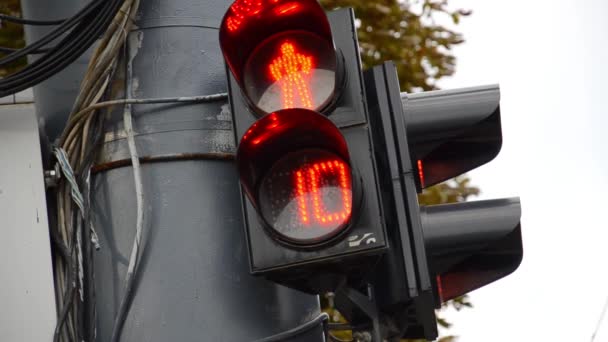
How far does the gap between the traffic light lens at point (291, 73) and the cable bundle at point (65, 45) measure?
1.74 feet

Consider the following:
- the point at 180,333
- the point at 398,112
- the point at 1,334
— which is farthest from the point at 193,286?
the point at 398,112

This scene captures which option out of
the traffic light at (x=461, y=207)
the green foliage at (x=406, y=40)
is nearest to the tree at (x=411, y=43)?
the green foliage at (x=406, y=40)

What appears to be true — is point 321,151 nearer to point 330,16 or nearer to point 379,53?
point 330,16

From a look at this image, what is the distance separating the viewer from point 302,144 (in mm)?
3152

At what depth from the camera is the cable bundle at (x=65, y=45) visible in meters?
3.51

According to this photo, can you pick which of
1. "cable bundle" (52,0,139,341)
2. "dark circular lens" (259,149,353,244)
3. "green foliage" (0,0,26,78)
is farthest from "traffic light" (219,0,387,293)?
"green foliage" (0,0,26,78)

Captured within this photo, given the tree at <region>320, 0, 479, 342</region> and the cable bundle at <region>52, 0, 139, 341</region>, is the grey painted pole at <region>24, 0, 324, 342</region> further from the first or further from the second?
the tree at <region>320, 0, 479, 342</region>

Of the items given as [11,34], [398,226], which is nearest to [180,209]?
[398,226]

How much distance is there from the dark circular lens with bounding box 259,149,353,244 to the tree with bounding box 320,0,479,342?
5.10 m

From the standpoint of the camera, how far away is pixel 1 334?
3305 millimetres

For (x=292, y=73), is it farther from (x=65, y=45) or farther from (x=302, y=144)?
(x=65, y=45)

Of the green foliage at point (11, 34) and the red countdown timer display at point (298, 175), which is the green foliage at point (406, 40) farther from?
the red countdown timer display at point (298, 175)

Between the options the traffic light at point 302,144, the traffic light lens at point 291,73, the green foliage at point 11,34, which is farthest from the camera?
the green foliage at point 11,34

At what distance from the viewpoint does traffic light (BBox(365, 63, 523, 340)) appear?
3.33 meters
